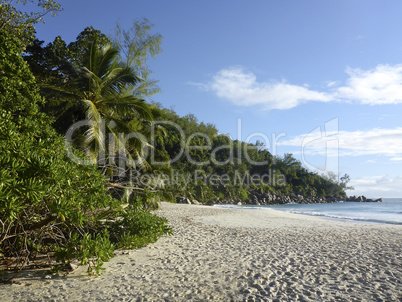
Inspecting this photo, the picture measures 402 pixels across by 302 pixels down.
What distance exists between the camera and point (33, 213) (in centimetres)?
392

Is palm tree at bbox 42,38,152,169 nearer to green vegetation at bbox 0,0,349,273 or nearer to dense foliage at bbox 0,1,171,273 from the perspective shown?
green vegetation at bbox 0,0,349,273

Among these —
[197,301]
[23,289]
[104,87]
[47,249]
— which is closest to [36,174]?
[23,289]

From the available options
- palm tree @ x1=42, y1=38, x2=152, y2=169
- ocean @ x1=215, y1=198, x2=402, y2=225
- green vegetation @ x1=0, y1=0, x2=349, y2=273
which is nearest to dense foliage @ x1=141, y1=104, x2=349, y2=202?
ocean @ x1=215, y1=198, x2=402, y2=225

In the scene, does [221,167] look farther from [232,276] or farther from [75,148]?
[232,276]

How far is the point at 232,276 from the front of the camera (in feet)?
13.8

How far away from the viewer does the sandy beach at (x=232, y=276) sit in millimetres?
3512

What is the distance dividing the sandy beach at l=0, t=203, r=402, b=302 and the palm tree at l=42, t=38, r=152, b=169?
492cm

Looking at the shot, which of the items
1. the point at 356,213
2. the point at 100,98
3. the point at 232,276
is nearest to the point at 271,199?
the point at 356,213

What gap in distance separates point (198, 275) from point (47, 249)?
2545 millimetres

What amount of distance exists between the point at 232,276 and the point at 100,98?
27.0 ft

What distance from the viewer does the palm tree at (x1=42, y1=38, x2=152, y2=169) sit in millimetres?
9445

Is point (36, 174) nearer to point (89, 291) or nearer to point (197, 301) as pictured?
point (89, 291)

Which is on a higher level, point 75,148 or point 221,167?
point 221,167

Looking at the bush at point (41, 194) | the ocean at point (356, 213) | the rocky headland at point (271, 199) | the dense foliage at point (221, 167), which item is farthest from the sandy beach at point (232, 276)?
the rocky headland at point (271, 199)
